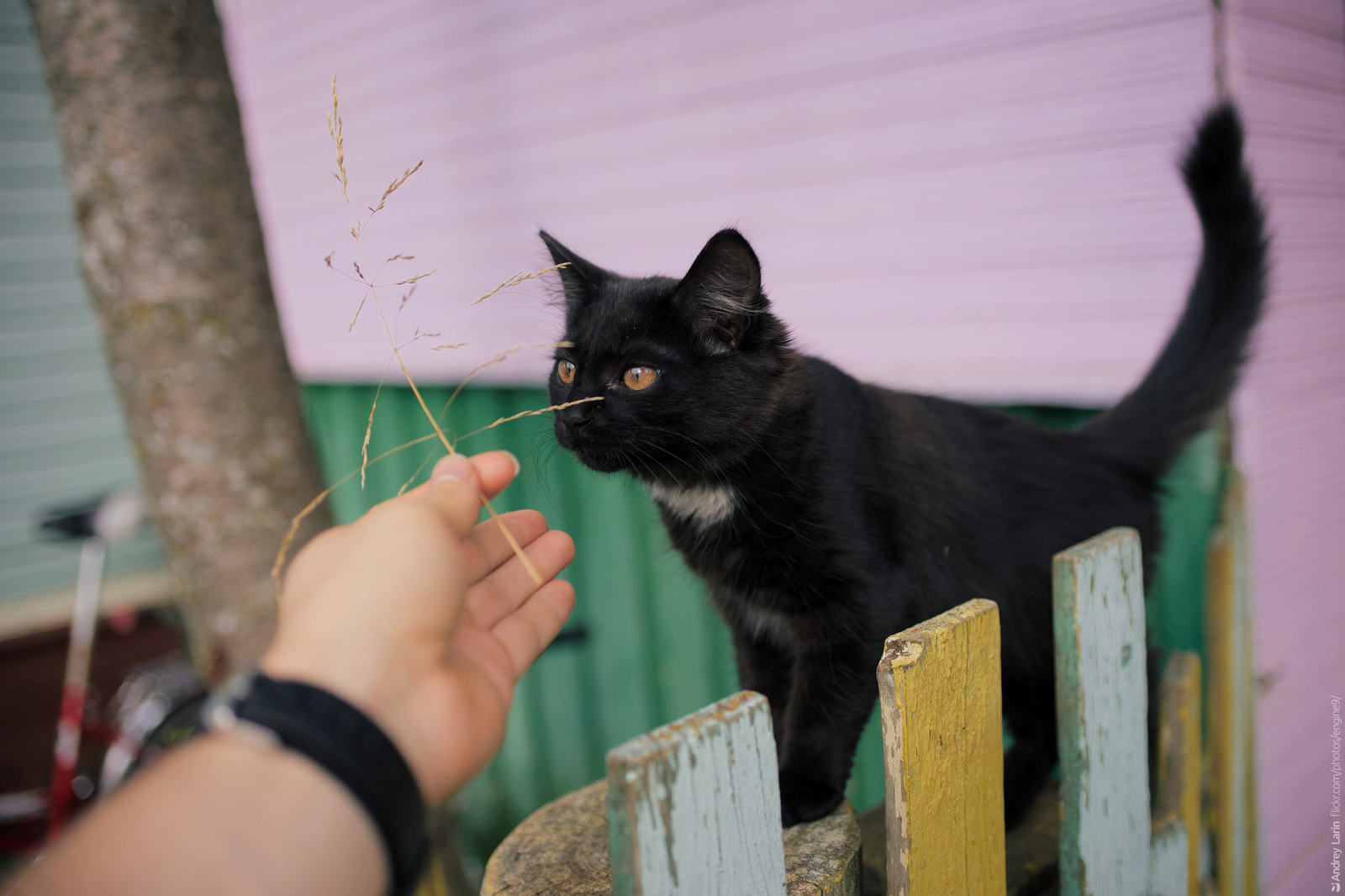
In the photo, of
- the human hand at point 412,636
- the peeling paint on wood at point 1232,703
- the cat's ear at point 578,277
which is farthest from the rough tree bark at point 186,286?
the peeling paint on wood at point 1232,703

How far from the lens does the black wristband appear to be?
62 cm

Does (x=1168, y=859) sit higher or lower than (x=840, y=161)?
lower

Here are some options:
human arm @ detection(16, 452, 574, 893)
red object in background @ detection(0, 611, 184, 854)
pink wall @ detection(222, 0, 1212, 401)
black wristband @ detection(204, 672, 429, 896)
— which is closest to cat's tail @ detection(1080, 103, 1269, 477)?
pink wall @ detection(222, 0, 1212, 401)

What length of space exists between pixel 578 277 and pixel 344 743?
98 centimetres

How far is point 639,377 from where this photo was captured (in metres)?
1.30

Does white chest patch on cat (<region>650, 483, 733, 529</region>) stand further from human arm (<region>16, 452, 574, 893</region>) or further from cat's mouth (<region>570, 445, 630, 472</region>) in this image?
human arm (<region>16, 452, 574, 893</region>)

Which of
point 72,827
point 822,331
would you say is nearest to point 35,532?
point 822,331

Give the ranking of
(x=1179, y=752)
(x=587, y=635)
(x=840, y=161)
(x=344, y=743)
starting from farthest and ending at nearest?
(x=587, y=635), (x=840, y=161), (x=1179, y=752), (x=344, y=743)

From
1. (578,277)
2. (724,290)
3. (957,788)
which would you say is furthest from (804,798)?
(578,277)

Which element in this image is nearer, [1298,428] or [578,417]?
[578,417]

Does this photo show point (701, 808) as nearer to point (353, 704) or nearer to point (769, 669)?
point (353, 704)

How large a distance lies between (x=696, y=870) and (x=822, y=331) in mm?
1530

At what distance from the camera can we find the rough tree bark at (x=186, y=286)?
1.75 metres

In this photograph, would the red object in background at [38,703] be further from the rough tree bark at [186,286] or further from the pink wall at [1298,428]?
the pink wall at [1298,428]
